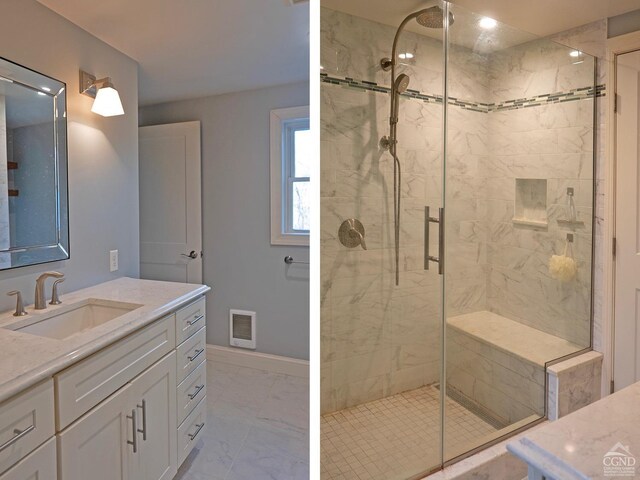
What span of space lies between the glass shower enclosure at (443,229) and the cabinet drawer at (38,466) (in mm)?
879

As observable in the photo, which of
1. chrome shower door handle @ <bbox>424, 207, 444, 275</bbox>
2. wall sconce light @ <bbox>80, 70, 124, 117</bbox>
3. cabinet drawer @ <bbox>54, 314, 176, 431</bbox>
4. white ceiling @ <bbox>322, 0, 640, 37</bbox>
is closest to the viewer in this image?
cabinet drawer @ <bbox>54, 314, 176, 431</bbox>

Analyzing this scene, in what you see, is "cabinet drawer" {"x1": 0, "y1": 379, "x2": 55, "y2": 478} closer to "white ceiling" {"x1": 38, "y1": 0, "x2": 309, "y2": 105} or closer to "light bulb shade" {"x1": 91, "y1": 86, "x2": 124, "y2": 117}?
"light bulb shade" {"x1": 91, "y1": 86, "x2": 124, "y2": 117}

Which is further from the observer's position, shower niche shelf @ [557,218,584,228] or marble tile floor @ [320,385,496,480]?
shower niche shelf @ [557,218,584,228]

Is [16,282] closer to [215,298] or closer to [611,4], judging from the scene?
[215,298]

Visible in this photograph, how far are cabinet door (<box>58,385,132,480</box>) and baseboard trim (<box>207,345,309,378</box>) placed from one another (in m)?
1.16

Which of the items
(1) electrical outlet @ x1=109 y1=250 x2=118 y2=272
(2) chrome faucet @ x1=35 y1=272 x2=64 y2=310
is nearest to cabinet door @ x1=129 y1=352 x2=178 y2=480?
(2) chrome faucet @ x1=35 y1=272 x2=64 y2=310

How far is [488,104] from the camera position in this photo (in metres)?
1.64

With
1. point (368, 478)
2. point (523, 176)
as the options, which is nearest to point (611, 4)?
point (523, 176)

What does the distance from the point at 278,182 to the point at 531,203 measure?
1.50m

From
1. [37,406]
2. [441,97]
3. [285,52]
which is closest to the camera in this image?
[37,406]

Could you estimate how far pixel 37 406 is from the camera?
3.02 feet

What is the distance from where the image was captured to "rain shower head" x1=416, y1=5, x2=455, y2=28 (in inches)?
58.8

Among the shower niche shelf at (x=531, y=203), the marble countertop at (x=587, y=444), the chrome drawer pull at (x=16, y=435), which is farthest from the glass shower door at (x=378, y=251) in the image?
the chrome drawer pull at (x=16, y=435)

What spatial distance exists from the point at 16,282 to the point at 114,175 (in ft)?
2.24
